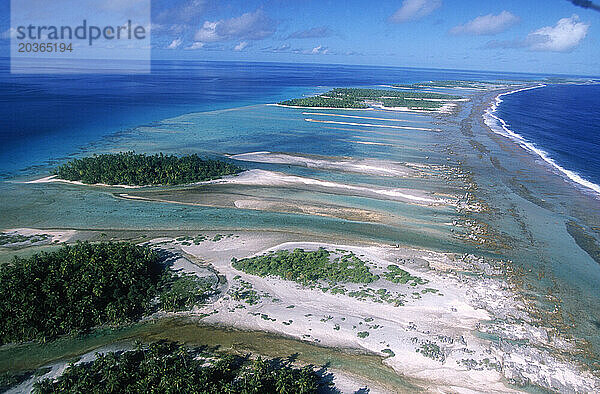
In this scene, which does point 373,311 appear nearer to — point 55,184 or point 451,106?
point 55,184

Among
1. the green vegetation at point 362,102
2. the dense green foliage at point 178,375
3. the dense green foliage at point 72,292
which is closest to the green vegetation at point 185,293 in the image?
the dense green foliage at point 72,292

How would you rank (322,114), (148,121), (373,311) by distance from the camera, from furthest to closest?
(322,114) < (148,121) < (373,311)

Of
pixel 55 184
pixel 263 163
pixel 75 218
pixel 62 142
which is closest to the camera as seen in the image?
pixel 75 218

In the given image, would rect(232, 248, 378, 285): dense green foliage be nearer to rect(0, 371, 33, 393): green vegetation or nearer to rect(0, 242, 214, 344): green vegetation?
rect(0, 242, 214, 344): green vegetation

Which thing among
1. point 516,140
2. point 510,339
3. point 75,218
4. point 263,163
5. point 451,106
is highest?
point 451,106

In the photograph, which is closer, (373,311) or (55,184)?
(373,311)

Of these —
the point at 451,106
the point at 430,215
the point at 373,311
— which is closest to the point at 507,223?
the point at 430,215

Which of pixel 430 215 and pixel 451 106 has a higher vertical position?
pixel 451 106
